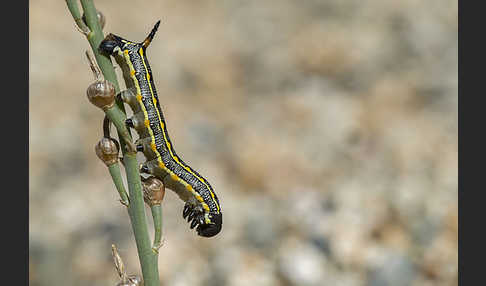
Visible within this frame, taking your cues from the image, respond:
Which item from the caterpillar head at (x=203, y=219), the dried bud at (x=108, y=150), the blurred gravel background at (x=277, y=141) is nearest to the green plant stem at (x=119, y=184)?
the dried bud at (x=108, y=150)

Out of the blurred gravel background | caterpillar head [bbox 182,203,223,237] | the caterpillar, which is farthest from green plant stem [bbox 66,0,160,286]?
the blurred gravel background

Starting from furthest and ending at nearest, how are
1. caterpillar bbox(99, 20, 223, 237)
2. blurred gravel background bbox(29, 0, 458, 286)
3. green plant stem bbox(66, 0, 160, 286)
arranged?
blurred gravel background bbox(29, 0, 458, 286) → caterpillar bbox(99, 20, 223, 237) → green plant stem bbox(66, 0, 160, 286)

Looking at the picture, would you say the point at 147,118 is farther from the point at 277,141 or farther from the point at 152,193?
the point at 277,141

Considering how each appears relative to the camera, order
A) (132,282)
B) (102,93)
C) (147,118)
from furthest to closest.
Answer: (147,118) → (132,282) → (102,93)

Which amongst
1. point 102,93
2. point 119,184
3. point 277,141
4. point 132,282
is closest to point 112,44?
point 102,93

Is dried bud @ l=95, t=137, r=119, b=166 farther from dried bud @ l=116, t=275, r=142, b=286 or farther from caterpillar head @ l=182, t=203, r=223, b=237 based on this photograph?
caterpillar head @ l=182, t=203, r=223, b=237

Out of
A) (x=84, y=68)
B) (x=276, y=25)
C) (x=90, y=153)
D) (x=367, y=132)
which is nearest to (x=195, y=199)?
(x=90, y=153)
